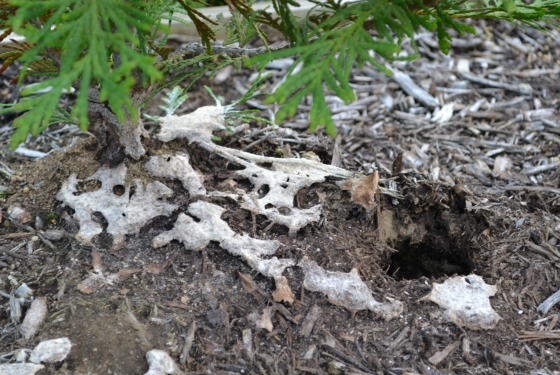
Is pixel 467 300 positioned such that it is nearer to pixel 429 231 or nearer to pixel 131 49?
pixel 429 231

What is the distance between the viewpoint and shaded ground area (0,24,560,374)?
2.18 m

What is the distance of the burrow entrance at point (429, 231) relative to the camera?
9.17 feet

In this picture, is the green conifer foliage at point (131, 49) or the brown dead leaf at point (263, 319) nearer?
the green conifer foliage at point (131, 49)

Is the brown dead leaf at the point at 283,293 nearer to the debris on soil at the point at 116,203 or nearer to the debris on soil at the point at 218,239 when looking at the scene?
the debris on soil at the point at 218,239

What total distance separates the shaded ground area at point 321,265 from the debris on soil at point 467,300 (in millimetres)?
33

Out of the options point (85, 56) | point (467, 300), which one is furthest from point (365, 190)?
point (85, 56)

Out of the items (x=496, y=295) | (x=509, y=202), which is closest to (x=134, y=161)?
(x=496, y=295)

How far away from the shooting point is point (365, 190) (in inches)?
107

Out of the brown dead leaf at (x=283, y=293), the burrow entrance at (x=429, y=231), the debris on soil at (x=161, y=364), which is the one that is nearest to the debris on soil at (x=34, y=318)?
the debris on soil at (x=161, y=364)

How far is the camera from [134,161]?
274cm

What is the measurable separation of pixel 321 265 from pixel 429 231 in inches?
25.7

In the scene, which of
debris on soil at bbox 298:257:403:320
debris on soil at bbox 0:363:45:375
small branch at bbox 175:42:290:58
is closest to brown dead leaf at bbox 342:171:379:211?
debris on soil at bbox 298:257:403:320

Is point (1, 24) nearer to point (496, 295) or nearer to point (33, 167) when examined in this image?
point (33, 167)

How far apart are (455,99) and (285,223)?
2020 millimetres
